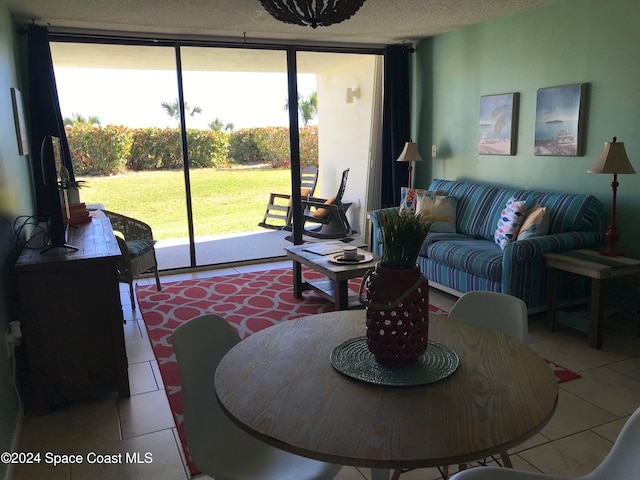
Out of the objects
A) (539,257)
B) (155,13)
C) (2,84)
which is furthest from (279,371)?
(155,13)

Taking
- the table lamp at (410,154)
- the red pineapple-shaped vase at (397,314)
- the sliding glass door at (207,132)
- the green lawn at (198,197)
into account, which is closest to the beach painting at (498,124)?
the table lamp at (410,154)

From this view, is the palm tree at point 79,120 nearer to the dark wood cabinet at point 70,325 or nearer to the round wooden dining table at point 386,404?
the dark wood cabinet at point 70,325

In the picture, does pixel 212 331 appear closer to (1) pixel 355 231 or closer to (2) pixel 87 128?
(2) pixel 87 128

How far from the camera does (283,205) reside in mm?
6973

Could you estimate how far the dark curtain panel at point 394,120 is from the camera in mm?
5691

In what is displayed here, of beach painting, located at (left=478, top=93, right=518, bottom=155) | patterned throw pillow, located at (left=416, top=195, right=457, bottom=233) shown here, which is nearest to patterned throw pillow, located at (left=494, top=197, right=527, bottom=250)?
patterned throw pillow, located at (left=416, top=195, right=457, bottom=233)

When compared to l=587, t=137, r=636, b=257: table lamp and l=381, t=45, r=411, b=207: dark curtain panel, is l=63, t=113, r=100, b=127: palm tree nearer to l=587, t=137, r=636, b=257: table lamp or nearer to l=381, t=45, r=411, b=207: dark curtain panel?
l=381, t=45, r=411, b=207: dark curtain panel

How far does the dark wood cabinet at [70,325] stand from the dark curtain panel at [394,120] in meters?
3.85

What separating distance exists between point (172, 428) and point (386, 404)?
158 centimetres

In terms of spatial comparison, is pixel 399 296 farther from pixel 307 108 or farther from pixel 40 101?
pixel 307 108

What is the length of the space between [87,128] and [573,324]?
4.90 m

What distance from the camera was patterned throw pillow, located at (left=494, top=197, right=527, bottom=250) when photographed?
388cm

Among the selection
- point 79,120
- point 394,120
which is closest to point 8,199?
point 79,120

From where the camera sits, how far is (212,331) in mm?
1717
